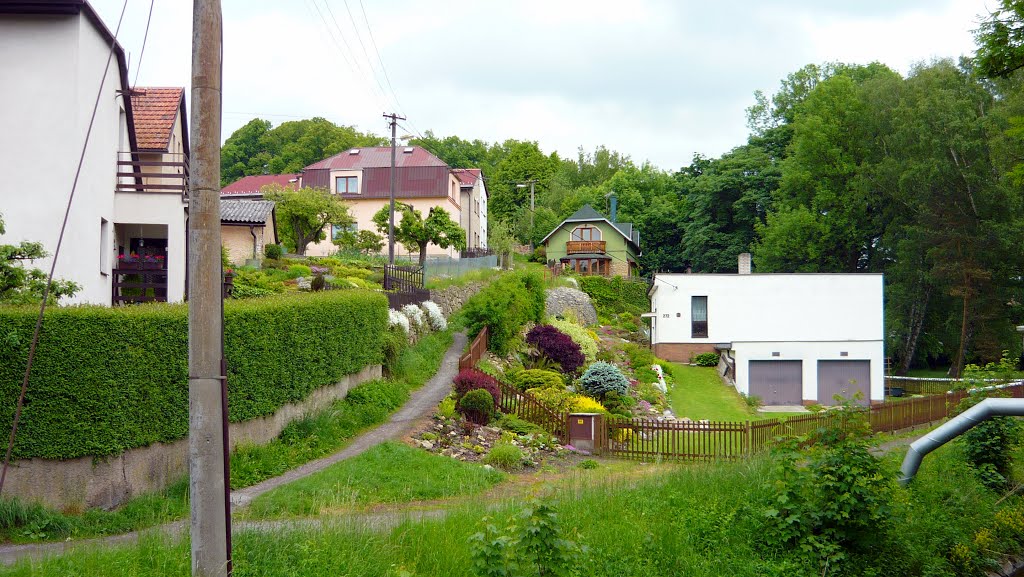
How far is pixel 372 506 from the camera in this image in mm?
13359

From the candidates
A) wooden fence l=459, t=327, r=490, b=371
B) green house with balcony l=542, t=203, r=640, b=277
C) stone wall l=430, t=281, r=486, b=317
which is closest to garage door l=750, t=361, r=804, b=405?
stone wall l=430, t=281, r=486, b=317

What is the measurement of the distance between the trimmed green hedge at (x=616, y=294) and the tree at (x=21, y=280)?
4548cm

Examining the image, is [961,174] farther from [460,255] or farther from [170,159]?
[170,159]

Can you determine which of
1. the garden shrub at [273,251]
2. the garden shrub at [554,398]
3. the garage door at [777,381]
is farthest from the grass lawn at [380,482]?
the garage door at [777,381]

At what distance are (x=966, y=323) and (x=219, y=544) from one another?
47.3m

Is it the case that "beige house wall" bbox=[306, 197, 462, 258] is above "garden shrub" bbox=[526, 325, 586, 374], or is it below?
above

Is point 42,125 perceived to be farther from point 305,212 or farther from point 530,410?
point 305,212

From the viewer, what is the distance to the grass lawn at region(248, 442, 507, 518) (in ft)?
40.2

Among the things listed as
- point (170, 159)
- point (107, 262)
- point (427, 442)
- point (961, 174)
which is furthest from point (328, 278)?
point (961, 174)

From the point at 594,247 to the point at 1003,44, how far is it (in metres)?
48.2

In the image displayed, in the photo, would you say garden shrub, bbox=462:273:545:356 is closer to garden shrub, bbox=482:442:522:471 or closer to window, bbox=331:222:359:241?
garden shrub, bbox=482:442:522:471

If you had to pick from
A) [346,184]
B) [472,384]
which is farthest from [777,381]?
[346,184]

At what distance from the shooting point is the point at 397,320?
2598cm

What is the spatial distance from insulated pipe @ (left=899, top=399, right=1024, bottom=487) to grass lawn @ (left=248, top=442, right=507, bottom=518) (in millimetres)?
7745
